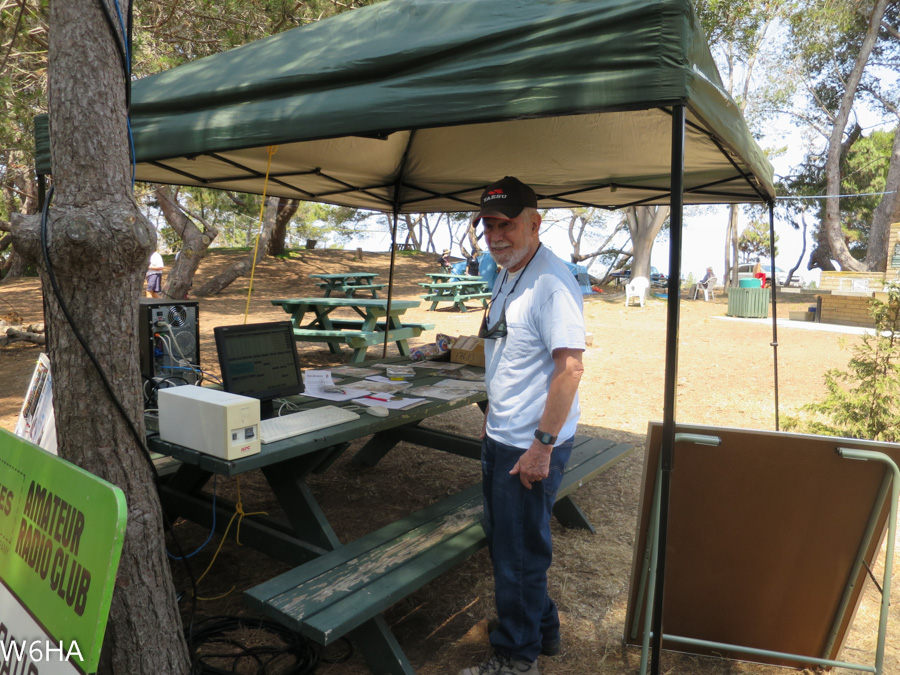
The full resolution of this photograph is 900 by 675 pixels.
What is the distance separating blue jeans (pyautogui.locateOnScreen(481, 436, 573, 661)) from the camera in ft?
7.57

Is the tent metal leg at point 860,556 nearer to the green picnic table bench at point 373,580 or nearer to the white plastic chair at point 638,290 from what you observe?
the green picnic table bench at point 373,580

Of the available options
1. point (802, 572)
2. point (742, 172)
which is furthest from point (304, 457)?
point (742, 172)

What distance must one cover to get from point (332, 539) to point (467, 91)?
192 cm

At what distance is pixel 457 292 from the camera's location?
15.3 m

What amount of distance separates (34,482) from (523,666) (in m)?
1.80

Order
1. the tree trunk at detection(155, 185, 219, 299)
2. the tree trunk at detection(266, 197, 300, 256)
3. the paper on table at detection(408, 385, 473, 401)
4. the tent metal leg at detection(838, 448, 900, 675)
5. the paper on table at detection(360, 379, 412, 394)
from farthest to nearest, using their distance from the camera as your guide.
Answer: the tree trunk at detection(266, 197, 300, 256) → the tree trunk at detection(155, 185, 219, 299) → the paper on table at detection(360, 379, 412, 394) → the paper on table at detection(408, 385, 473, 401) → the tent metal leg at detection(838, 448, 900, 675)

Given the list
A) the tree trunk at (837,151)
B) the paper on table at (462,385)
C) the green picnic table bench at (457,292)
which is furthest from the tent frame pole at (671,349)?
the tree trunk at (837,151)

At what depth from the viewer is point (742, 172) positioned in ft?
12.4

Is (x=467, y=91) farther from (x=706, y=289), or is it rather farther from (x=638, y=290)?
(x=706, y=289)

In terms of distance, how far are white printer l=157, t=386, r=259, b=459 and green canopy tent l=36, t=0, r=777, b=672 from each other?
104 centimetres

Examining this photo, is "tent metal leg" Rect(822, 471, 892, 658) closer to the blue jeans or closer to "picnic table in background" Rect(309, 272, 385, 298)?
the blue jeans

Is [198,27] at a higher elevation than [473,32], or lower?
higher

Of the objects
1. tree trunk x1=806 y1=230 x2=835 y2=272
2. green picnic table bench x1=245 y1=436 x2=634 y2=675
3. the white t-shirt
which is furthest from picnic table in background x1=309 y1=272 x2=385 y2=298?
tree trunk x1=806 y1=230 x2=835 y2=272

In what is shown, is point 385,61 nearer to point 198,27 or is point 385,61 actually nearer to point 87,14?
point 87,14
